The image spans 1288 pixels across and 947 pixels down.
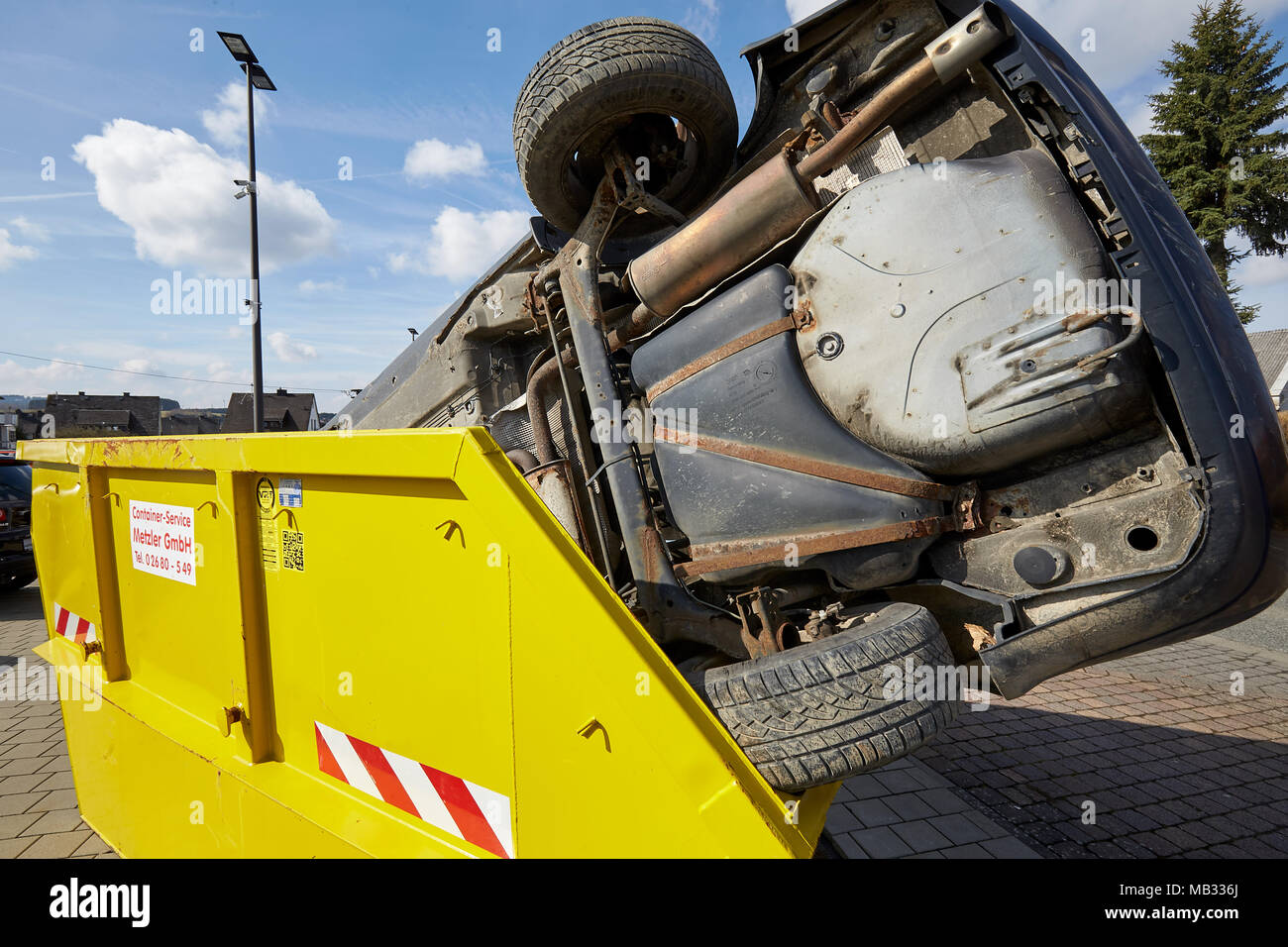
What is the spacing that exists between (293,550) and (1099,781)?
406 centimetres

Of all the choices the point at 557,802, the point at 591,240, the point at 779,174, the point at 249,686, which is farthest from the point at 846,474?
the point at 249,686

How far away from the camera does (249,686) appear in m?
2.22

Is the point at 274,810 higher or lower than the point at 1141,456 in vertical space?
lower

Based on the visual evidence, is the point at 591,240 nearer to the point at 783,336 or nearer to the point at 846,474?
the point at 783,336

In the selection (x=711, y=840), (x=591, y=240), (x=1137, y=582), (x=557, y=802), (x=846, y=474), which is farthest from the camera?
(x=591, y=240)

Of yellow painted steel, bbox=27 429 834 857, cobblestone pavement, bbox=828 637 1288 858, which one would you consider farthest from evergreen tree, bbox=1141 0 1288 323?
yellow painted steel, bbox=27 429 834 857

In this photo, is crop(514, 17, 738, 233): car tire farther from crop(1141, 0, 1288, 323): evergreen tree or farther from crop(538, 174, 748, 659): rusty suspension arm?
crop(1141, 0, 1288, 323): evergreen tree

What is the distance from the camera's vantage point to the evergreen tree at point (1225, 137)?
17.6m

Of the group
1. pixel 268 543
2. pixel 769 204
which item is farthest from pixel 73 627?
pixel 769 204

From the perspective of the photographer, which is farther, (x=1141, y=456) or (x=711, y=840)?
(x=1141, y=456)

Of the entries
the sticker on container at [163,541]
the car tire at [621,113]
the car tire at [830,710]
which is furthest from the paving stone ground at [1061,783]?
the car tire at [621,113]

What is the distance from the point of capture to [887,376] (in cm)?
203

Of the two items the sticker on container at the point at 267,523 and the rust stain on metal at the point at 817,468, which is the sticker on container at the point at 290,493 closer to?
the sticker on container at the point at 267,523

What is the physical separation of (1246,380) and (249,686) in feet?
9.61
